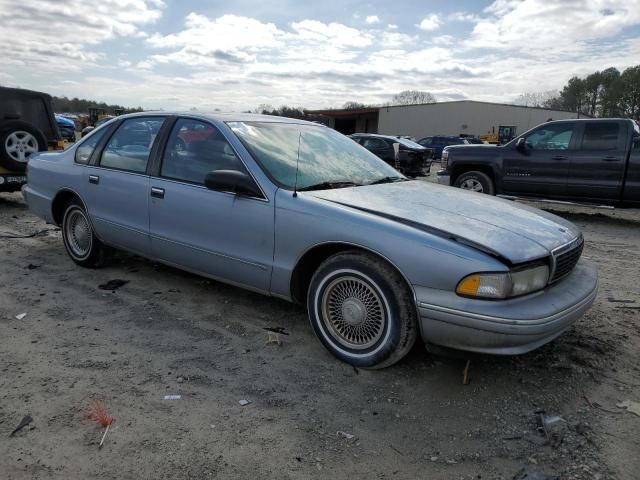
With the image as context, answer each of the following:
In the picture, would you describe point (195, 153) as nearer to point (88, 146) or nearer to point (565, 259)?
point (88, 146)

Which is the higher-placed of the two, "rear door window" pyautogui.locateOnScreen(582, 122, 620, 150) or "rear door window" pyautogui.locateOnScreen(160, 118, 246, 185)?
"rear door window" pyautogui.locateOnScreen(582, 122, 620, 150)

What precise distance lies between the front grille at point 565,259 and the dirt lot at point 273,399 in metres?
0.57

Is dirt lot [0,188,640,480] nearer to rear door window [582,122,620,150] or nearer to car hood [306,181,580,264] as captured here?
car hood [306,181,580,264]

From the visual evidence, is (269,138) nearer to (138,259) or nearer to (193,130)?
(193,130)

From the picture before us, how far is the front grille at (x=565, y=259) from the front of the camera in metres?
3.06

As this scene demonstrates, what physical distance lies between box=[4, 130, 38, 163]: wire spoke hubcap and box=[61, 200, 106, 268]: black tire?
3353mm

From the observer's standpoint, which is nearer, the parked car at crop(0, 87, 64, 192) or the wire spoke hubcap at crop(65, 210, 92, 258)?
the wire spoke hubcap at crop(65, 210, 92, 258)

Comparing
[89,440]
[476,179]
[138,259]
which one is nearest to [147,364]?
[89,440]

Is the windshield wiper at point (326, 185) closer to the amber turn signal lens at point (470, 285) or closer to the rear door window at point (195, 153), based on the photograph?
the rear door window at point (195, 153)

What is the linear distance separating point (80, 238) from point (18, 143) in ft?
12.3

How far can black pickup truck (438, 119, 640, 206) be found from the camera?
8.54 meters

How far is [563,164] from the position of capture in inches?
359

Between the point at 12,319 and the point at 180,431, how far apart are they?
6.83 ft

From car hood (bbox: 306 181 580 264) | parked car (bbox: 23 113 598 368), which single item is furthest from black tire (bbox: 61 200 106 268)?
car hood (bbox: 306 181 580 264)
